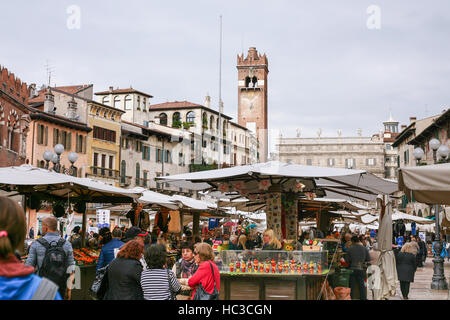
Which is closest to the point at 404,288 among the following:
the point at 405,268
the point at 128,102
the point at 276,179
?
the point at 405,268

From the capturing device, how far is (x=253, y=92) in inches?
3839

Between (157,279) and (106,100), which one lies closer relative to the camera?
(157,279)

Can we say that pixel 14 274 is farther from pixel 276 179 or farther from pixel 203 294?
pixel 276 179

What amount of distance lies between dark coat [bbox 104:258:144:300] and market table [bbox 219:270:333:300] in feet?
9.33

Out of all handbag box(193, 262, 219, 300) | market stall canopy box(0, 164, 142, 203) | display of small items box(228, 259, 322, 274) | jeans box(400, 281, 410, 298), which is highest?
market stall canopy box(0, 164, 142, 203)

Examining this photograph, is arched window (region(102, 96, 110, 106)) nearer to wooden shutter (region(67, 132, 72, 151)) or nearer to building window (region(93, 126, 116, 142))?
building window (region(93, 126, 116, 142))

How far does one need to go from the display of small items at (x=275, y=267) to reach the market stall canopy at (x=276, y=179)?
1.40 meters

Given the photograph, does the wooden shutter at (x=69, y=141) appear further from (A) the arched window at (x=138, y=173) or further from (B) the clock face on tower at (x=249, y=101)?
(B) the clock face on tower at (x=249, y=101)

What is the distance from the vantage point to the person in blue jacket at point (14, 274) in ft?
9.04

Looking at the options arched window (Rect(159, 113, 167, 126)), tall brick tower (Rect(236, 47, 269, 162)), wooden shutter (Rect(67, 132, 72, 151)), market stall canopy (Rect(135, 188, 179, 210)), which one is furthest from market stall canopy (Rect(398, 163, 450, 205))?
tall brick tower (Rect(236, 47, 269, 162))

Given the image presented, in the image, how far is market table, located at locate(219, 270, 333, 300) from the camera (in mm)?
8961

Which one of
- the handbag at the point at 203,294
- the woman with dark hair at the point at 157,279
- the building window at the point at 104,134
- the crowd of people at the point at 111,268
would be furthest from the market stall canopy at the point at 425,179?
the building window at the point at 104,134

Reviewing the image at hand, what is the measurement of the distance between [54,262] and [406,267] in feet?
31.5

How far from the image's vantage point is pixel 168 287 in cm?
667
